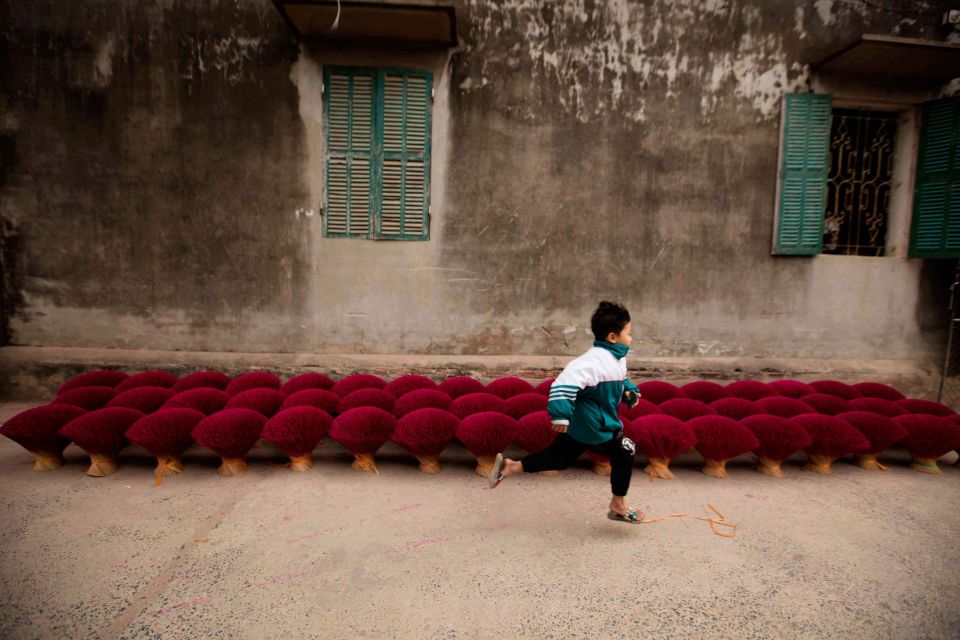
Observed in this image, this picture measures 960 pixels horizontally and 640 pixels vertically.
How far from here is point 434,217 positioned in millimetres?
4801

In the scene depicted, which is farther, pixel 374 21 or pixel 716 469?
pixel 374 21

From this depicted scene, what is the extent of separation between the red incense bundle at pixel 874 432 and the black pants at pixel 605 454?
175cm

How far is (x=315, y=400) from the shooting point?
3.20 m

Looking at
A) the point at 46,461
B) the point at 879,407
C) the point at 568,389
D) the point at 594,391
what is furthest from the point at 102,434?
the point at 879,407

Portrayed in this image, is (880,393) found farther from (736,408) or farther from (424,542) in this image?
(424,542)

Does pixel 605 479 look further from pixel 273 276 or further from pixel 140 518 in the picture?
pixel 273 276

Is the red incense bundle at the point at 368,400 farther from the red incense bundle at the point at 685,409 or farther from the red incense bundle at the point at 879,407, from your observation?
the red incense bundle at the point at 879,407

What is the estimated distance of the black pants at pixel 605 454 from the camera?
2246 millimetres

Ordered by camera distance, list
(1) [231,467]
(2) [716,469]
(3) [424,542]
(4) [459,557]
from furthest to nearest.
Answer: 1. (2) [716,469]
2. (1) [231,467]
3. (3) [424,542]
4. (4) [459,557]

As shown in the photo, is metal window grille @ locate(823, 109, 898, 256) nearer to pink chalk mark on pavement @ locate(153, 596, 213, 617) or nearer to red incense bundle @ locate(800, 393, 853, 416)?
red incense bundle @ locate(800, 393, 853, 416)

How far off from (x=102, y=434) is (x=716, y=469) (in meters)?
3.52

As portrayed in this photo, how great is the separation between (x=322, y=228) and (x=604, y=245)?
2.79 metres

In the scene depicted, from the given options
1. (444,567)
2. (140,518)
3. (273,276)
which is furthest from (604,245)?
(140,518)

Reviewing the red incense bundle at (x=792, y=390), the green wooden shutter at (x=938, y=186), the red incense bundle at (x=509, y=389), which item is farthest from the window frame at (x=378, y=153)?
the green wooden shutter at (x=938, y=186)
